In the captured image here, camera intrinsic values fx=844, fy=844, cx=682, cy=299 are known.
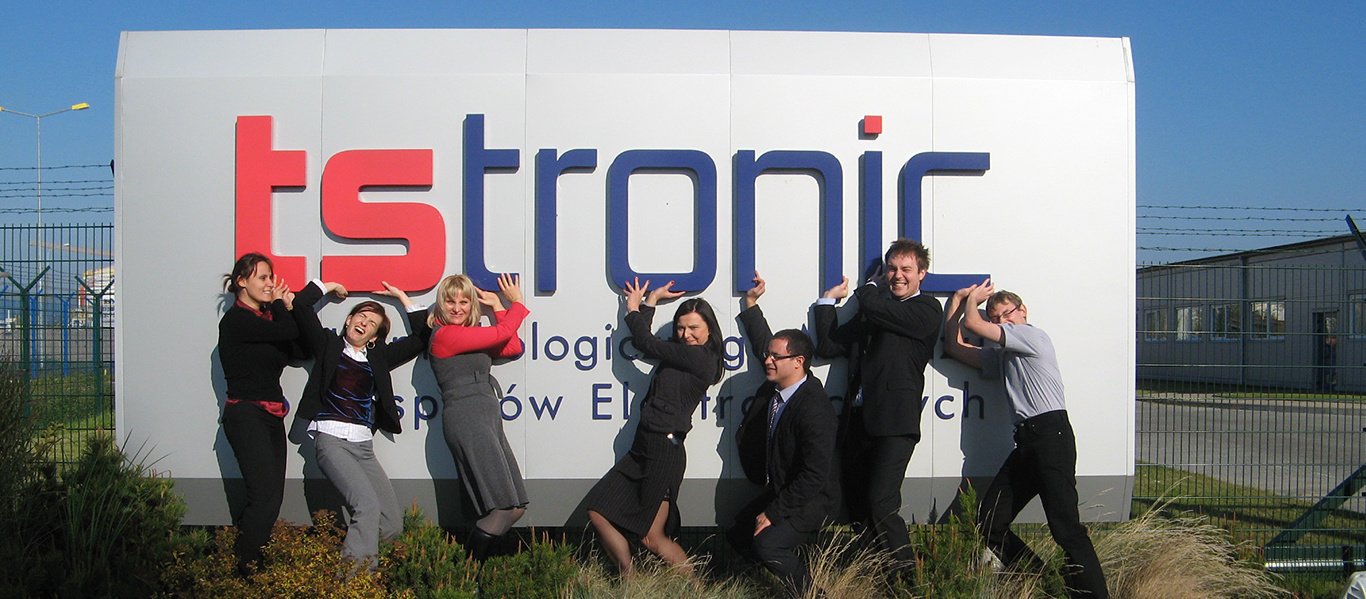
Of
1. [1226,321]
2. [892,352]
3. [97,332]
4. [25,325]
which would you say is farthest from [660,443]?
[25,325]

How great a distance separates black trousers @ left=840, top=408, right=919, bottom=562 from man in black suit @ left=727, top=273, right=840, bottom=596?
9.6 inches

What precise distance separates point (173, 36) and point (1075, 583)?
597cm

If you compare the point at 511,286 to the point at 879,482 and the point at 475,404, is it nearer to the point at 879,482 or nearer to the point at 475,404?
the point at 475,404

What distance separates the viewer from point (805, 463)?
171 inches

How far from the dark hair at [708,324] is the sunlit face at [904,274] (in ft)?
3.30

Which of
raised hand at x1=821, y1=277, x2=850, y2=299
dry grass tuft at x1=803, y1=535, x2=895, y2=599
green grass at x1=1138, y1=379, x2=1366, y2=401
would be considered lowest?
dry grass tuft at x1=803, y1=535, x2=895, y2=599

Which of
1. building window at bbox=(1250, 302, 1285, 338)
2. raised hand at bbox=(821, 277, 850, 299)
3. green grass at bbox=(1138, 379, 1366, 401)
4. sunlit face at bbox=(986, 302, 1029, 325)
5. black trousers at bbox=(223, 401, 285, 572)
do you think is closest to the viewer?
black trousers at bbox=(223, 401, 285, 572)

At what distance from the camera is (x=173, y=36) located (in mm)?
4965

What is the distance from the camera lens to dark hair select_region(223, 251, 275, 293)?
4.59 m

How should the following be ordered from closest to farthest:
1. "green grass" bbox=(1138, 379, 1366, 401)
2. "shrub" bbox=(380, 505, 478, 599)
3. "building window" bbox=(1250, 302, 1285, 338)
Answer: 1. "shrub" bbox=(380, 505, 478, 599)
2. "green grass" bbox=(1138, 379, 1366, 401)
3. "building window" bbox=(1250, 302, 1285, 338)

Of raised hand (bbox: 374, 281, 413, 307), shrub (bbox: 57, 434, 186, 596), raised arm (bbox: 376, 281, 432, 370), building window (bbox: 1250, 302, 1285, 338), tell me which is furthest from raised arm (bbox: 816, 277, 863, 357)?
shrub (bbox: 57, 434, 186, 596)

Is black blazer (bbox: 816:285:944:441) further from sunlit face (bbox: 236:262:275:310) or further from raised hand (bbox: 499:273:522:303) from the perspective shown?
sunlit face (bbox: 236:262:275:310)

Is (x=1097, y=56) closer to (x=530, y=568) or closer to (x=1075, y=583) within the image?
(x=1075, y=583)

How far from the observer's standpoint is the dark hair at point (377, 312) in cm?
471
